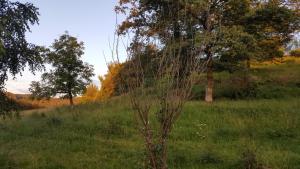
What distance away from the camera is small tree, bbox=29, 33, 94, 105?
134 ft

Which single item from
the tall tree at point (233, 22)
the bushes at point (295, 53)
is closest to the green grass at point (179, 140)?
the tall tree at point (233, 22)

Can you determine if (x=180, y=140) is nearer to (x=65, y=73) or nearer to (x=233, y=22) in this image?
(x=233, y=22)

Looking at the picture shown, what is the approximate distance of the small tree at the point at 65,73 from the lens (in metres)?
40.8

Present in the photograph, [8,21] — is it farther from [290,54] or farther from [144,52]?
[290,54]

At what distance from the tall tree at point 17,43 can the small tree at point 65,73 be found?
24.9m

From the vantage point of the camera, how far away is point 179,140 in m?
16.8

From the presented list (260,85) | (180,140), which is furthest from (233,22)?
(180,140)

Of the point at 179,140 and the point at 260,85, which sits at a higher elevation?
the point at 260,85

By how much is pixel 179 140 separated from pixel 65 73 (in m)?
26.4

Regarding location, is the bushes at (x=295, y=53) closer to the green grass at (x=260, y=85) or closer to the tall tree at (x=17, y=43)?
the green grass at (x=260, y=85)

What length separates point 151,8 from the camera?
28.7 meters

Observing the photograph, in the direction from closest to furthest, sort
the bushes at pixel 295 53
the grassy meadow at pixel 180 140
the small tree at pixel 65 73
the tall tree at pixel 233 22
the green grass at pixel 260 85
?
the grassy meadow at pixel 180 140 < the tall tree at pixel 233 22 < the green grass at pixel 260 85 < the small tree at pixel 65 73 < the bushes at pixel 295 53

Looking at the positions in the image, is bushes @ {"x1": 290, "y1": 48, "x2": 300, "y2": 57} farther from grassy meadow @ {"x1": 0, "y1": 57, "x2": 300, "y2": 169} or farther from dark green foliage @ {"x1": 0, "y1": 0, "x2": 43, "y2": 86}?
dark green foliage @ {"x1": 0, "y1": 0, "x2": 43, "y2": 86}

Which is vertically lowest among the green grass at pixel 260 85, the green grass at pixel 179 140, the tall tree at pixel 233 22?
the green grass at pixel 179 140
